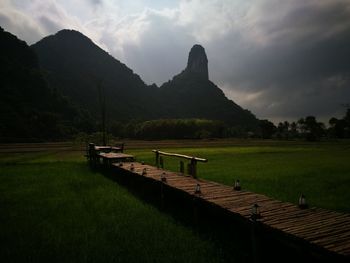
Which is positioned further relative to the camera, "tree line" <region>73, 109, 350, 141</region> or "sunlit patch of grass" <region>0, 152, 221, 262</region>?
"tree line" <region>73, 109, 350, 141</region>

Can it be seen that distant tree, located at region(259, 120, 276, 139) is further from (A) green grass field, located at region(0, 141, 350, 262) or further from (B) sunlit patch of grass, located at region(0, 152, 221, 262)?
(B) sunlit patch of grass, located at region(0, 152, 221, 262)

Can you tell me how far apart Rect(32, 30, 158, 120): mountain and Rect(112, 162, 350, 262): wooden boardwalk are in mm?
141276

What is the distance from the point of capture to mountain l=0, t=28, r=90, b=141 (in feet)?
266

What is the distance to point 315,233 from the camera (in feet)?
16.7

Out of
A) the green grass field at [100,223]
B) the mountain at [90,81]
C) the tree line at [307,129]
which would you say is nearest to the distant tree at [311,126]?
the tree line at [307,129]

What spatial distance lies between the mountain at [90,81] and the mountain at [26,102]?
28.1 meters

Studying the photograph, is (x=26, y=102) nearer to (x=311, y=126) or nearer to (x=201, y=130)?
(x=201, y=130)

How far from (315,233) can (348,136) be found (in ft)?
391

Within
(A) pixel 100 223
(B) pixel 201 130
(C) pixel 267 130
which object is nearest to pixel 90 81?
(B) pixel 201 130

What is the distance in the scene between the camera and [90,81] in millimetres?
170000

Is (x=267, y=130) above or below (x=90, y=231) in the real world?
above

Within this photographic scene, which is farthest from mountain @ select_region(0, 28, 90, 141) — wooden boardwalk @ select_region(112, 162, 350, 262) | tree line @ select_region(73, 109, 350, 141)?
wooden boardwalk @ select_region(112, 162, 350, 262)

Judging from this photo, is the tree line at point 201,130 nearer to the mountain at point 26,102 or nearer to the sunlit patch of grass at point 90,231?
the mountain at point 26,102

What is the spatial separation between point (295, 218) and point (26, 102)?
109668mm
